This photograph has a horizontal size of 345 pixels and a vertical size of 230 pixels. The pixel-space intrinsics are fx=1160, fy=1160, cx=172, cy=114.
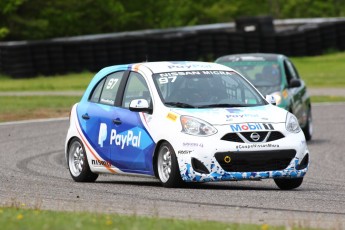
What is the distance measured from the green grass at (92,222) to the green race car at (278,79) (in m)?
11.5

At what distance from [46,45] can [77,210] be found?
31186mm

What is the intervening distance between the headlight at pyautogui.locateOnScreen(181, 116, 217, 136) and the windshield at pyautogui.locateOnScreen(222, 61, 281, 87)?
8.55 metres

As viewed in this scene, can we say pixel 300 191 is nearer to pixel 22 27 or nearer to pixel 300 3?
pixel 22 27

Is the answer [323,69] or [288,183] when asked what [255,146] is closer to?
→ [288,183]

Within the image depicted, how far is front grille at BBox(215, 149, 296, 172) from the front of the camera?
12.0 m

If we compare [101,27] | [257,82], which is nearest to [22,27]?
[101,27]

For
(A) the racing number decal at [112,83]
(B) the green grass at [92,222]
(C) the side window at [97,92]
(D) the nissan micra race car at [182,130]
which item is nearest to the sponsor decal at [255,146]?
(D) the nissan micra race car at [182,130]

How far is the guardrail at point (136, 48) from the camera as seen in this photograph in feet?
134

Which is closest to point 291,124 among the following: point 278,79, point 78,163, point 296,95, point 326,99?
point 78,163

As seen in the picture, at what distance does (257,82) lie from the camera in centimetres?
2084

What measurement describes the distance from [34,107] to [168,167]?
1661 centimetres

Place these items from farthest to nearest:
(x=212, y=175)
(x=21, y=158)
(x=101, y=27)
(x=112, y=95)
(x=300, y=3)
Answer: (x=300, y=3)
(x=101, y=27)
(x=21, y=158)
(x=112, y=95)
(x=212, y=175)

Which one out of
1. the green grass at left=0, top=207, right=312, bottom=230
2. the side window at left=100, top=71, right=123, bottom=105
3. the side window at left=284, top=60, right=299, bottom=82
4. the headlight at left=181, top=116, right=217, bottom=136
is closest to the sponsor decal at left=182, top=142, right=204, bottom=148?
the headlight at left=181, top=116, right=217, bottom=136

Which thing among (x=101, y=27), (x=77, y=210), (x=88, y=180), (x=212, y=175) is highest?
(x=77, y=210)
